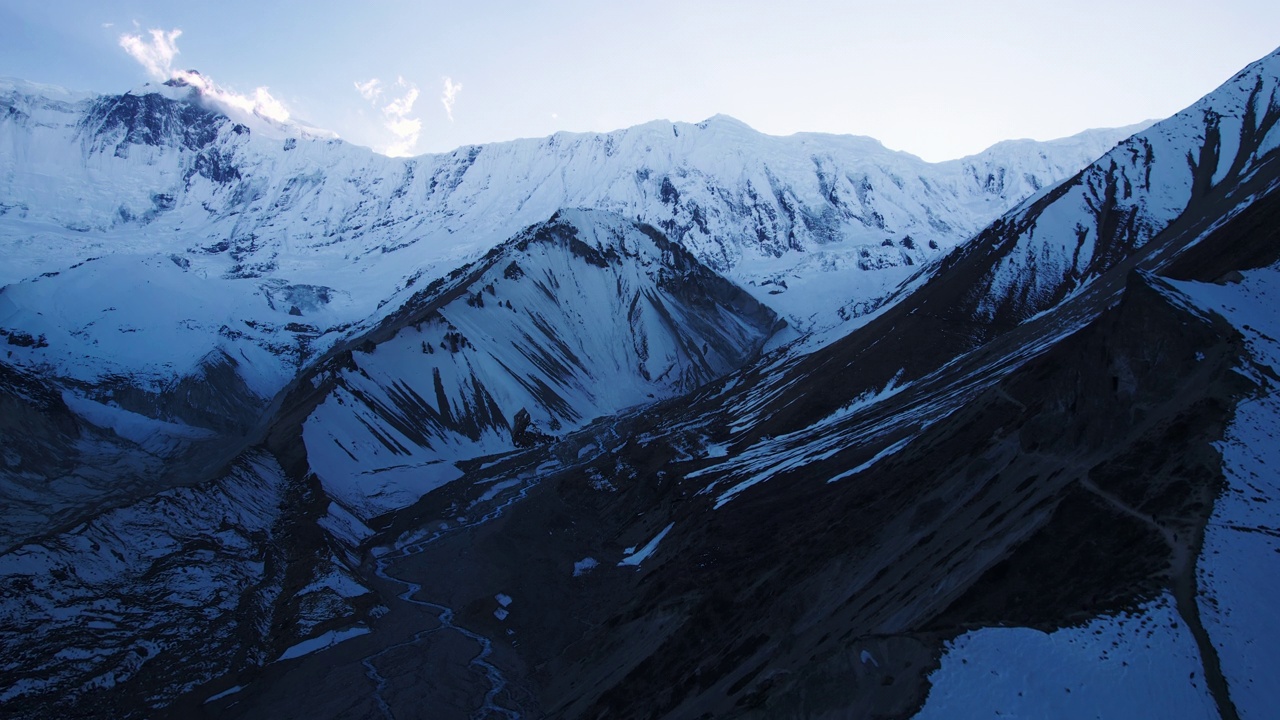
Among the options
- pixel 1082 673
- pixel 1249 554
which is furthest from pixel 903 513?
pixel 1082 673

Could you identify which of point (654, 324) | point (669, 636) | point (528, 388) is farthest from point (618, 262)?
point (669, 636)

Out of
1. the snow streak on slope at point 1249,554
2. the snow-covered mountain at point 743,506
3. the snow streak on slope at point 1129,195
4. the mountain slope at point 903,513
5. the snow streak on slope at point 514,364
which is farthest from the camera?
the snow streak on slope at point 514,364

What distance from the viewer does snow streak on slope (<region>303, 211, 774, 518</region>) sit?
10688 centimetres

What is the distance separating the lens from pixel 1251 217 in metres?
64.8

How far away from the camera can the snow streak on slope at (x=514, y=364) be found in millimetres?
106875

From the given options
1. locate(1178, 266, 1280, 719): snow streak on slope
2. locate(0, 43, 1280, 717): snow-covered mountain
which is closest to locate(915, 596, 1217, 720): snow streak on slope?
locate(0, 43, 1280, 717): snow-covered mountain

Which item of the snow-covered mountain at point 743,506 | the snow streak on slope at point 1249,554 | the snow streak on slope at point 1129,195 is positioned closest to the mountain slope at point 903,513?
the snow streak on slope at point 1249,554

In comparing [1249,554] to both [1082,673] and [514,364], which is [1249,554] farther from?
[514,364]

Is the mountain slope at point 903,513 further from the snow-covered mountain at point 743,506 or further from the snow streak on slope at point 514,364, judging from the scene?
the snow streak on slope at point 514,364

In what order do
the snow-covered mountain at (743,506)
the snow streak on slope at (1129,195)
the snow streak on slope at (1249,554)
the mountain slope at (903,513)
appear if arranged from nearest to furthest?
the snow streak on slope at (1249,554), the snow-covered mountain at (743,506), the mountain slope at (903,513), the snow streak on slope at (1129,195)

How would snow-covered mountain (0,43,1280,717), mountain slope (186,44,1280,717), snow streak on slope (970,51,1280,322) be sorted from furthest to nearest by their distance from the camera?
snow streak on slope (970,51,1280,322) → mountain slope (186,44,1280,717) → snow-covered mountain (0,43,1280,717)

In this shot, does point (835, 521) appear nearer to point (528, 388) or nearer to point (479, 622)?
point (479, 622)

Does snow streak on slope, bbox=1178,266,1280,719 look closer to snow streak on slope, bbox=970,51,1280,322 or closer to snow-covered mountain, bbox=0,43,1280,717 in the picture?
snow-covered mountain, bbox=0,43,1280,717

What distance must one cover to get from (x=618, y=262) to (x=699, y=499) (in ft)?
414
